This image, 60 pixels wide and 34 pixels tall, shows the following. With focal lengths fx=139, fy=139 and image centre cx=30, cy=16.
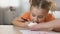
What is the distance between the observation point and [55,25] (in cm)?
86

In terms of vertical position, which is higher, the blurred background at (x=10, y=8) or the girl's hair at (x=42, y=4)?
the girl's hair at (x=42, y=4)

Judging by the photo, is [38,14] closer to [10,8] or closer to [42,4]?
[42,4]

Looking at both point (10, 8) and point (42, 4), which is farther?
point (10, 8)

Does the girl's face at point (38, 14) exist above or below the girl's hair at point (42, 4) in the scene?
below

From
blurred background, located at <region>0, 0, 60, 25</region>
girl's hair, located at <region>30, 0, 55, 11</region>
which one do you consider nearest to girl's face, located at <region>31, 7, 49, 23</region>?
girl's hair, located at <region>30, 0, 55, 11</region>

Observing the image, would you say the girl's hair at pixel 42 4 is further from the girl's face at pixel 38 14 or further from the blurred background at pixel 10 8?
the blurred background at pixel 10 8

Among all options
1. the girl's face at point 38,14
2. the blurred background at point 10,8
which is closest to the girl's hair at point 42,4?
the girl's face at point 38,14

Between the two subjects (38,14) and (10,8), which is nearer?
(38,14)

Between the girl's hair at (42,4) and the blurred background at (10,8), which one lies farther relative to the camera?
the blurred background at (10,8)

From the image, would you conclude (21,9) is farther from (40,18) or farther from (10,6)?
(40,18)

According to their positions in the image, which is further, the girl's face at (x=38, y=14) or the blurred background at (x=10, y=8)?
the blurred background at (x=10, y=8)

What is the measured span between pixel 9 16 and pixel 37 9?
106 centimetres

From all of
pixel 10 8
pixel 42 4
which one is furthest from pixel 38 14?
pixel 10 8

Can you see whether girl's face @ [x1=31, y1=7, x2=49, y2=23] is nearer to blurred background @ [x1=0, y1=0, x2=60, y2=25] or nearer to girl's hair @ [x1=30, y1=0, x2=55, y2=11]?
girl's hair @ [x1=30, y1=0, x2=55, y2=11]
